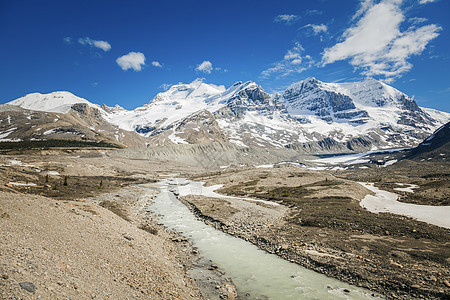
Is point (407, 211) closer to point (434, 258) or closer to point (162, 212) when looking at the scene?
point (434, 258)

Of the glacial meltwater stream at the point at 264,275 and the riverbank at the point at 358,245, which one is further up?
the riverbank at the point at 358,245

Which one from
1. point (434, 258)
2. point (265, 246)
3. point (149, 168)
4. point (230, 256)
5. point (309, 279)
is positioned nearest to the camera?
point (309, 279)

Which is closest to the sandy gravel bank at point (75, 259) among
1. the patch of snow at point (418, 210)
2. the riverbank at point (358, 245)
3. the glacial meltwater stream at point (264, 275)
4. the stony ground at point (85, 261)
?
the stony ground at point (85, 261)

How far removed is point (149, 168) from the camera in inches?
6393

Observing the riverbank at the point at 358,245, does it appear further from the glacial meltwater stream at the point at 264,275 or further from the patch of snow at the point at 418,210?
the patch of snow at the point at 418,210

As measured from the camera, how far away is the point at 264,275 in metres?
19.1

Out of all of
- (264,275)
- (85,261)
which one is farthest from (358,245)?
(85,261)

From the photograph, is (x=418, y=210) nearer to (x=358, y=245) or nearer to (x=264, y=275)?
(x=358, y=245)

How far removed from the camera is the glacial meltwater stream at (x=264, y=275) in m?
16.4

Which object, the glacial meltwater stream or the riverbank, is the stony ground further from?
the riverbank

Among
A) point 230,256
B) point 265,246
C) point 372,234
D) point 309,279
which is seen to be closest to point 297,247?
point 265,246

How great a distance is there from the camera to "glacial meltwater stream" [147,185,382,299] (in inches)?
645

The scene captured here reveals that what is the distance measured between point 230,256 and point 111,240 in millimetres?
11178

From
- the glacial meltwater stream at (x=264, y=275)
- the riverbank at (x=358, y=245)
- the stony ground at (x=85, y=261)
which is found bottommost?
the glacial meltwater stream at (x=264, y=275)
